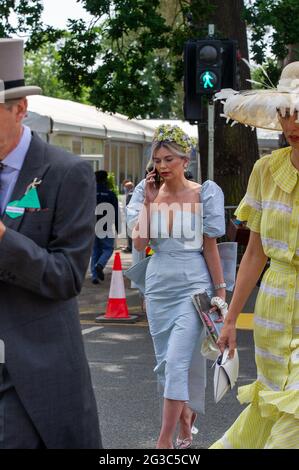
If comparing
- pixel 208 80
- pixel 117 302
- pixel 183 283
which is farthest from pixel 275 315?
pixel 208 80

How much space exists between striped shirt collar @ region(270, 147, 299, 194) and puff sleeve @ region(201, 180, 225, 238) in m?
1.98

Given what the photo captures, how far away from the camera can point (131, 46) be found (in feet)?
65.5

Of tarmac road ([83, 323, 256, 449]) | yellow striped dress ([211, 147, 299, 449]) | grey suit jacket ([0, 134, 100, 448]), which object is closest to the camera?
grey suit jacket ([0, 134, 100, 448])

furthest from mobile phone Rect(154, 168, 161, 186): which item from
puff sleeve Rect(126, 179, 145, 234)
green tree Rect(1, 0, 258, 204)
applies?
green tree Rect(1, 0, 258, 204)

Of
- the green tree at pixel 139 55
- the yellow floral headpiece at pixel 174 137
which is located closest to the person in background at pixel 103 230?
the green tree at pixel 139 55

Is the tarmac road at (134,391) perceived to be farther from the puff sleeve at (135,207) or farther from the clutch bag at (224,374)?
the clutch bag at (224,374)

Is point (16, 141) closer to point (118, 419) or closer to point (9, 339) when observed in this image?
point (9, 339)

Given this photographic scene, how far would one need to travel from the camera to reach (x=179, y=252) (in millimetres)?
6516

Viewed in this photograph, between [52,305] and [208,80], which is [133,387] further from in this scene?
[208,80]

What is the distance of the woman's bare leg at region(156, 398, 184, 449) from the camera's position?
20.4ft

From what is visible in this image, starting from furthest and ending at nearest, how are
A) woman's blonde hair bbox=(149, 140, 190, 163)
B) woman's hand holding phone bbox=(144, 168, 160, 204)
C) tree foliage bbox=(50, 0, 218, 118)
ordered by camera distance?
tree foliage bbox=(50, 0, 218, 118) < woman's hand holding phone bbox=(144, 168, 160, 204) < woman's blonde hair bbox=(149, 140, 190, 163)

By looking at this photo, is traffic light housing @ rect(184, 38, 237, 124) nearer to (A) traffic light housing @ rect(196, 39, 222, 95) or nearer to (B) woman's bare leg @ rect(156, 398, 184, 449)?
(A) traffic light housing @ rect(196, 39, 222, 95)
